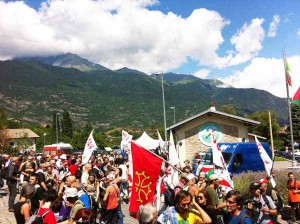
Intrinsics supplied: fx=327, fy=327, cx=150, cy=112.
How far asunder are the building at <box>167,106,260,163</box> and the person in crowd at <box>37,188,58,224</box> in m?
19.7

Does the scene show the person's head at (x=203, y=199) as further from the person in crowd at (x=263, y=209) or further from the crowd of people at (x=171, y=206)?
the person in crowd at (x=263, y=209)

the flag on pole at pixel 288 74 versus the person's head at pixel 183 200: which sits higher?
the flag on pole at pixel 288 74

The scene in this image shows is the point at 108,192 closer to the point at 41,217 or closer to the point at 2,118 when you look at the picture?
the point at 41,217

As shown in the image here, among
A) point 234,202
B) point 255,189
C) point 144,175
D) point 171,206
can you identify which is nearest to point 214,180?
point 255,189

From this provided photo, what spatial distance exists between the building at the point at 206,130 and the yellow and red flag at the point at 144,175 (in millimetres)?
18535

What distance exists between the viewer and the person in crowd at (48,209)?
5.28 metres

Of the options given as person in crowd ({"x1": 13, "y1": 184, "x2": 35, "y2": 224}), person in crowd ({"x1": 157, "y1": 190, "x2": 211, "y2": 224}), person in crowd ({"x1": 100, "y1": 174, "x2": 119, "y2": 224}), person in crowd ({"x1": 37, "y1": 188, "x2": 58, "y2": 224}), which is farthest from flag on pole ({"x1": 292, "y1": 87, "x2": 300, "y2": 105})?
person in crowd ({"x1": 13, "y1": 184, "x2": 35, "y2": 224})

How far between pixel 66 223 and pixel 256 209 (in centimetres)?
377

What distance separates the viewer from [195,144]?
25906 millimetres

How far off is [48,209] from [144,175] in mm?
2057

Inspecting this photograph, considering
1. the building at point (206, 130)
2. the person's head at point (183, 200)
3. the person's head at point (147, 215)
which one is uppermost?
the building at point (206, 130)

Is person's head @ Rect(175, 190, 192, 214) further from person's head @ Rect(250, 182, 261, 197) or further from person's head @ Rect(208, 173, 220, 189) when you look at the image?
person's head @ Rect(208, 173, 220, 189)

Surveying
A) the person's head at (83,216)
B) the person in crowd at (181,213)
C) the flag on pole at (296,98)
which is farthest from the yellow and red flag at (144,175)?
the flag on pole at (296,98)

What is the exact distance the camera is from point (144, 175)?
6.78 meters
